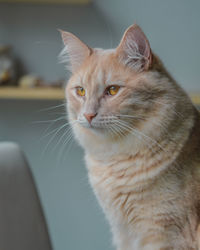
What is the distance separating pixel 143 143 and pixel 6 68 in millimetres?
1270

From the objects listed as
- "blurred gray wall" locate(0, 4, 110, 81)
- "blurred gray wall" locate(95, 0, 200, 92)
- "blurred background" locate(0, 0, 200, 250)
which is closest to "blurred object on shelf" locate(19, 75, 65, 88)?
"blurred background" locate(0, 0, 200, 250)

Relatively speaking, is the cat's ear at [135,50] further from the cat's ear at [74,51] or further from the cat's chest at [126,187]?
the cat's chest at [126,187]

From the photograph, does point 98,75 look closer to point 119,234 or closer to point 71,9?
point 119,234

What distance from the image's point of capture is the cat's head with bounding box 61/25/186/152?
1.04 metres

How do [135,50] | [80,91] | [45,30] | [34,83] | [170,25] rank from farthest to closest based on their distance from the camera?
[45,30] < [34,83] < [170,25] < [80,91] < [135,50]

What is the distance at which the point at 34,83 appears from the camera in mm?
2047

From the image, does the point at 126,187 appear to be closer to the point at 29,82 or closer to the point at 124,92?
the point at 124,92

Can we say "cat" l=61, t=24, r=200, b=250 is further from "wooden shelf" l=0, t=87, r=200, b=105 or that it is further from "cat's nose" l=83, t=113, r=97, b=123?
"wooden shelf" l=0, t=87, r=200, b=105

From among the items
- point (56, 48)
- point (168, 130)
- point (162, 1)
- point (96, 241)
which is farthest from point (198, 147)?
point (96, 241)

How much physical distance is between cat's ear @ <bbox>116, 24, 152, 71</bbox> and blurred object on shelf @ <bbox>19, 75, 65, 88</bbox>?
99 cm

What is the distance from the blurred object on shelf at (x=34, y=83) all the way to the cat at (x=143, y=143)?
2.99 ft

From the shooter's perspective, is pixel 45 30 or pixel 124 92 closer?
pixel 124 92

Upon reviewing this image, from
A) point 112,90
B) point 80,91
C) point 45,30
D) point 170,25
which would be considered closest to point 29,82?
point 45,30

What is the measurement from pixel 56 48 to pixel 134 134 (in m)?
1.29
